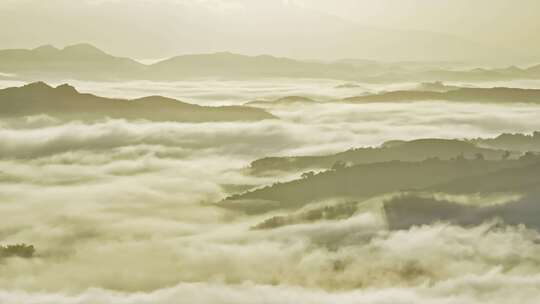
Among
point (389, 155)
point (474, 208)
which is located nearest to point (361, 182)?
point (389, 155)

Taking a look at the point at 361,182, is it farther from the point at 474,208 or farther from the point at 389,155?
A: the point at 474,208

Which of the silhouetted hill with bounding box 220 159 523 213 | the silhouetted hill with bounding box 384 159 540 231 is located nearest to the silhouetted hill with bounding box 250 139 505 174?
the silhouetted hill with bounding box 220 159 523 213

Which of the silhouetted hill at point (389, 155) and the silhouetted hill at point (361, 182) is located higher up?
the silhouetted hill at point (389, 155)

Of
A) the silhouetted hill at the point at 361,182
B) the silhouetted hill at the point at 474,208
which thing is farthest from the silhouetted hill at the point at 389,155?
the silhouetted hill at the point at 474,208

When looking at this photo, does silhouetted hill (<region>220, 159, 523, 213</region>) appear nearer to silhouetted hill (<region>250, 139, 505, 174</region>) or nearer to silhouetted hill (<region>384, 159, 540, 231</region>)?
silhouetted hill (<region>384, 159, 540, 231</region>)

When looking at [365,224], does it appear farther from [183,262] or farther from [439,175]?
[439,175]

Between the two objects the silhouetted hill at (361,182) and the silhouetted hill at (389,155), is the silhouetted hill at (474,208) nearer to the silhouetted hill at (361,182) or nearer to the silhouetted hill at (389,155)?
the silhouetted hill at (361,182)
